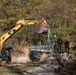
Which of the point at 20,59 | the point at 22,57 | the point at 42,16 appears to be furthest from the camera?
the point at 42,16

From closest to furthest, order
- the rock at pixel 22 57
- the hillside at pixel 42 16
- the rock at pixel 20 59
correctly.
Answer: the rock at pixel 20 59
the rock at pixel 22 57
the hillside at pixel 42 16

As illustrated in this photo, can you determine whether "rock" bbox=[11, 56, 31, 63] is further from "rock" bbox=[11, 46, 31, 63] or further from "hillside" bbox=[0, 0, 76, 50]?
"hillside" bbox=[0, 0, 76, 50]

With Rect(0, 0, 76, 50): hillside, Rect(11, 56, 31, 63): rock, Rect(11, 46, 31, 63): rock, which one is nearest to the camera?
Rect(11, 56, 31, 63): rock

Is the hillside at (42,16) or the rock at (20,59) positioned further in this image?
the hillside at (42,16)

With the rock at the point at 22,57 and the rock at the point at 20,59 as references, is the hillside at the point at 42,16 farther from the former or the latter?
the rock at the point at 20,59

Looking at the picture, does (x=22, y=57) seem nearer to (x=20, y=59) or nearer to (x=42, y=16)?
(x=20, y=59)

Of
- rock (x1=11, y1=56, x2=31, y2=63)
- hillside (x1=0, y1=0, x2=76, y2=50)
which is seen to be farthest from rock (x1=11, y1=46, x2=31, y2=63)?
hillside (x1=0, y1=0, x2=76, y2=50)

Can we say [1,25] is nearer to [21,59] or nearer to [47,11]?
[47,11]

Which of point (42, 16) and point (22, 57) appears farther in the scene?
point (42, 16)

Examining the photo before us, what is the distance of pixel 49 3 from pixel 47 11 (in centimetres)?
120

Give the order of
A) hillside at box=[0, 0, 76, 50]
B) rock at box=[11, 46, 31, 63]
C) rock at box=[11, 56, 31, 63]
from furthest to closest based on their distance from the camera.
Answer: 1. hillside at box=[0, 0, 76, 50]
2. rock at box=[11, 46, 31, 63]
3. rock at box=[11, 56, 31, 63]

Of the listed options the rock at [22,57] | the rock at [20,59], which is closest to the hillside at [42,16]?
the rock at [22,57]

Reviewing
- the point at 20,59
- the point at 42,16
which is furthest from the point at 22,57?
the point at 42,16

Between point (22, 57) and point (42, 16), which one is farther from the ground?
point (42, 16)
